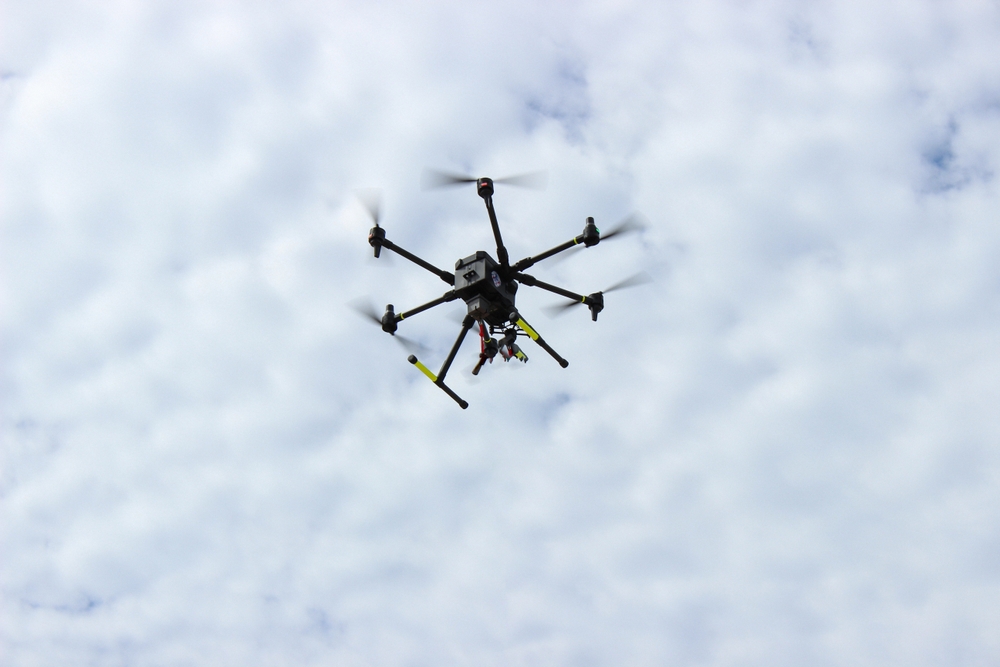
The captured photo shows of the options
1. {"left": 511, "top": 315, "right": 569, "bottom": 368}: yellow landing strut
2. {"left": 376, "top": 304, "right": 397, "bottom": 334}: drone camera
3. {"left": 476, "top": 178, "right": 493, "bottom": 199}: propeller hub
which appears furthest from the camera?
{"left": 376, "top": 304, "right": 397, "bottom": 334}: drone camera

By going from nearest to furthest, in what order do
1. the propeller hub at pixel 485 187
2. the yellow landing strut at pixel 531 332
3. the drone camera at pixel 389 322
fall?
the propeller hub at pixel 485 187 < the yellow landing strut at pixel 531 332 < the drone camera at pixel 389 322

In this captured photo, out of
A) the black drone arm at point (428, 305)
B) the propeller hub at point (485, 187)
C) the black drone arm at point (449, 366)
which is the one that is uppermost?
the propeller hub at point (485, 187)

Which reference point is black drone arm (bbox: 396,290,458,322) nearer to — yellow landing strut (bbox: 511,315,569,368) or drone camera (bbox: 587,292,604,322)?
yellow landing strut (bbox: 511,315,569,368)

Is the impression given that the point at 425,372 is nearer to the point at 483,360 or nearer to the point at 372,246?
the point at 483,360

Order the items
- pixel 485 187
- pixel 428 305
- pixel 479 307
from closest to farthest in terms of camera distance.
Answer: pixel 485 187
pixel 479 307
pixel 428 305

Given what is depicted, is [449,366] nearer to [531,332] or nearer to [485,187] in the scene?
[531,332]

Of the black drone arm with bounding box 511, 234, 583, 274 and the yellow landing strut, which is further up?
the black drone arm with bounding box 511, 234, 583, 274

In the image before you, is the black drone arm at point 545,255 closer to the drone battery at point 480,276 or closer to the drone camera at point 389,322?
the drone battery at point 480,276

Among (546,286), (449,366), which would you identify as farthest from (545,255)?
(449,366)
